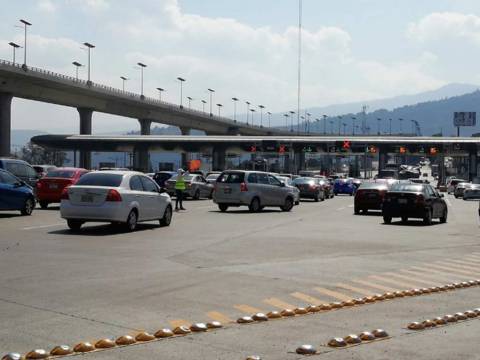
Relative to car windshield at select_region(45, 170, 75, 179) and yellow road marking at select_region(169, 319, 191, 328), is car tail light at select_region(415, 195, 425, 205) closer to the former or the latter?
car windshield at select_region(45, 170, 75, 179)

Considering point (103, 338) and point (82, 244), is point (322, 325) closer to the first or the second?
point (103, 338)

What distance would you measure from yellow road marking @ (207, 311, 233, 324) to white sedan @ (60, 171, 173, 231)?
36.9 feet

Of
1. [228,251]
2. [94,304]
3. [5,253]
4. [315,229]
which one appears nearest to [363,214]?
[315,229]

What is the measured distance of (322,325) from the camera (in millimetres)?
8930

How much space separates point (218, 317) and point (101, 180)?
12.3 m

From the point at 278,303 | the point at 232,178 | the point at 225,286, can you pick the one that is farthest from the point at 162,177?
the point at 278,303

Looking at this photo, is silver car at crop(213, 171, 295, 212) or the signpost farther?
the signpost

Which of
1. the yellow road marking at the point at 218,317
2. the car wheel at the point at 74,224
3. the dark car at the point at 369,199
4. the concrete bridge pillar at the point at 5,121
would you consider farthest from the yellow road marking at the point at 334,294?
the concrete bridge pillar at the point at 5,121

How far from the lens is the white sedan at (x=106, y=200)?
66.7 ft

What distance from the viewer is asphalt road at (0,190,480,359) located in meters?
7.83

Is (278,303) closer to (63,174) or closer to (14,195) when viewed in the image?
(14,195)

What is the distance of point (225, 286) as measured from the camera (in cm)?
1172

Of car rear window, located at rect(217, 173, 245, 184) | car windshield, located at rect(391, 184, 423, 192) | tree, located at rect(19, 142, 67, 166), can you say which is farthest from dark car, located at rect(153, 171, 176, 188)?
tree, located at rect(19, 142, 67, 166)

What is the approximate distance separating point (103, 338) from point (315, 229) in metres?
16.6
